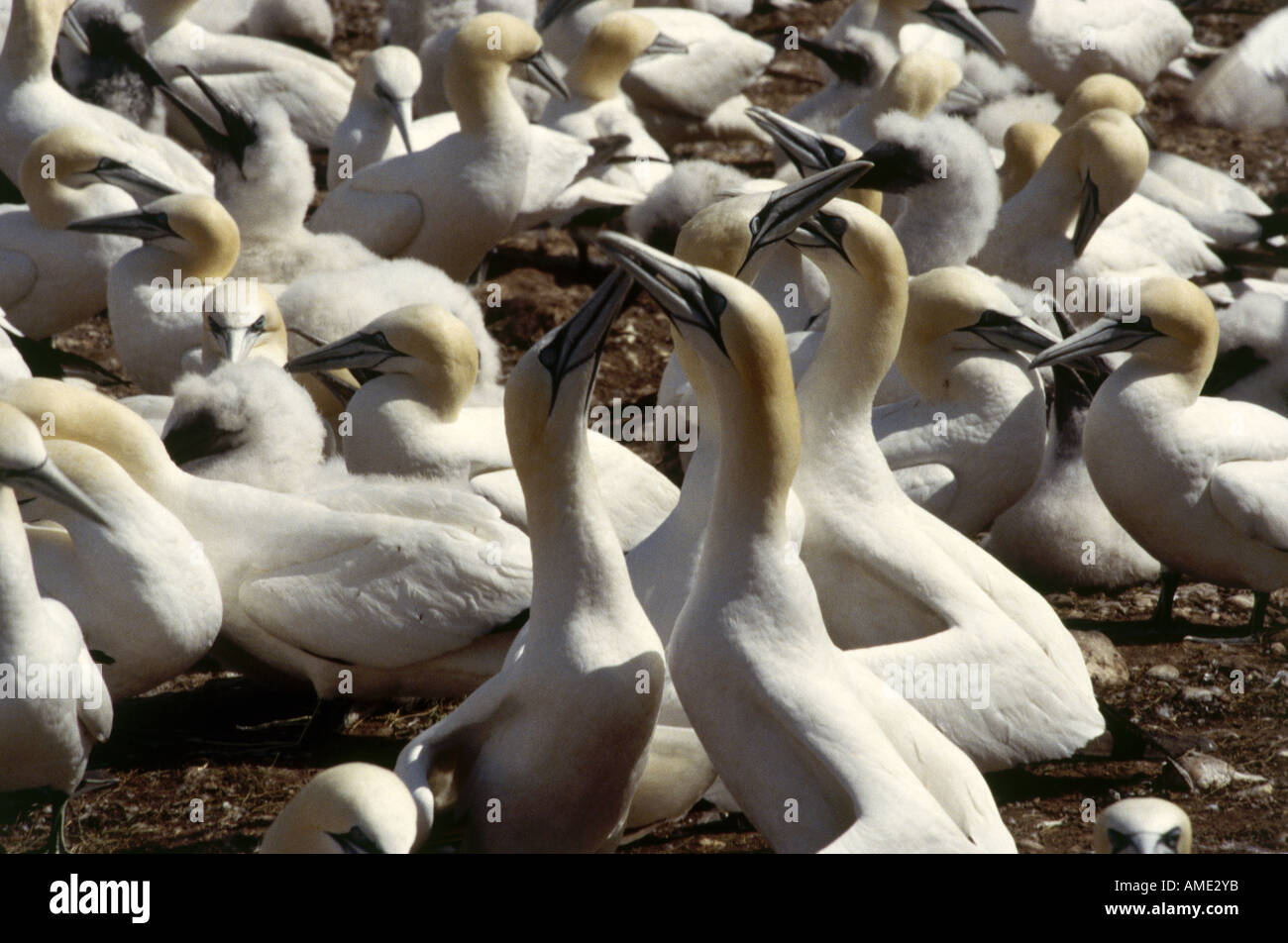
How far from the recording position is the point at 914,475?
18.0 feet

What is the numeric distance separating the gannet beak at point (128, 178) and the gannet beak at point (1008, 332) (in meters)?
3.09

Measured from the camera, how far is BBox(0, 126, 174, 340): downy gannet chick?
686 cm

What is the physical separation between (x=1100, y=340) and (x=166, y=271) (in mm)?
3167

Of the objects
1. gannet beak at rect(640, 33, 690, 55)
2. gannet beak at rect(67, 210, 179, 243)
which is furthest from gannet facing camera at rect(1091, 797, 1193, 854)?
gannet beak at rect(640, 33, 690, 55)

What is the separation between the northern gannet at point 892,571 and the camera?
436 centimetres

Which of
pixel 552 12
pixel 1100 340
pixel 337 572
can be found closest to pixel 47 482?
pixel 337 572

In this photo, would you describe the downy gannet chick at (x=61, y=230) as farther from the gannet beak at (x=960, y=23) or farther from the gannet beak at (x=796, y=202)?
the gannet beak at (x=960, y=23)

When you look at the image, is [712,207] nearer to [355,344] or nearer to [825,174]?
[825,174]

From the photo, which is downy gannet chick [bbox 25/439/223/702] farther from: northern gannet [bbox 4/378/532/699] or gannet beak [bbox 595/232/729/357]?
gannet beak [bbox 595/232/729/357]

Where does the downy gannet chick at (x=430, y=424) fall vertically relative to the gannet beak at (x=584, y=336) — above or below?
below

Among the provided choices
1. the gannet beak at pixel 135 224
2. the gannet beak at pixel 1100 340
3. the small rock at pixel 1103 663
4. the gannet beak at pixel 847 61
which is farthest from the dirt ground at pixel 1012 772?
the gannet beak at pixel 847 61

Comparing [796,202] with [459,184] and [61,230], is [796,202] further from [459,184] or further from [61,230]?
[61,230]

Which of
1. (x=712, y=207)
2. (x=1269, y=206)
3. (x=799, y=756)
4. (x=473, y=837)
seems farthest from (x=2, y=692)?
(x=1269, y=206)

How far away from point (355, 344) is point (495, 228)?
230 cm
